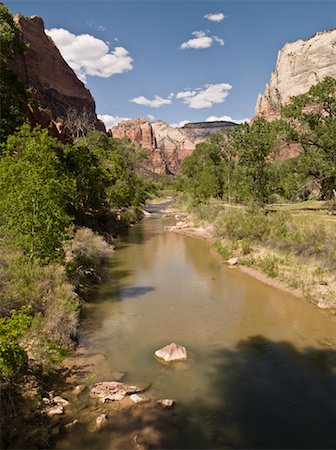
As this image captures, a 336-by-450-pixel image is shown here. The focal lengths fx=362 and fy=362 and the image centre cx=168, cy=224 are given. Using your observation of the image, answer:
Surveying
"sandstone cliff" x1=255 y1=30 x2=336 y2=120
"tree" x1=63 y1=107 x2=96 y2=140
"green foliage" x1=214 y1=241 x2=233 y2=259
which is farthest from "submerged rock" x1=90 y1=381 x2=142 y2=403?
"sandstone cliff" x1=255 y1=30 x2=336 y2=120

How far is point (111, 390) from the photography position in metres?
10.1

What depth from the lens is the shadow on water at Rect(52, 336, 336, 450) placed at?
27.6 feet

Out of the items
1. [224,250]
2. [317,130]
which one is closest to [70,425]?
[224,250]

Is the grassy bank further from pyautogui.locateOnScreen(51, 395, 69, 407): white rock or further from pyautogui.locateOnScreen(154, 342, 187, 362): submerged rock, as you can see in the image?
pyautogui.locateOnScreen(51, 395, 69, 407): white rock

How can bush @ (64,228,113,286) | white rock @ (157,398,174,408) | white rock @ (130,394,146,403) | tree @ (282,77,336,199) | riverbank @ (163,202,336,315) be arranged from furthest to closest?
tree @ (282,77,336,199) < bush @ (64,228,113,286) < riverbank @ (163,202,336,315) < white rock @ (130,394,146,403) < white rock @ (157,398,174,408)

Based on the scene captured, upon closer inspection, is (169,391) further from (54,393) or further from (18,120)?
(18,120)

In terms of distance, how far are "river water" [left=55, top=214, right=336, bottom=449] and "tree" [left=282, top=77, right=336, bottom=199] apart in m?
14.9

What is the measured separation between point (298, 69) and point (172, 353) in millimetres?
193143

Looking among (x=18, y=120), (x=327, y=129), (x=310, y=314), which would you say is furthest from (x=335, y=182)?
(x=18, y=120)

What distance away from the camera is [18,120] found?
26.6 metres

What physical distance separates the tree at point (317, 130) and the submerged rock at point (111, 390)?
26.6 metres

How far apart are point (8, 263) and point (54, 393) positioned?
6504 mm

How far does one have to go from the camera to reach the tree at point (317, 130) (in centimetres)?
3116

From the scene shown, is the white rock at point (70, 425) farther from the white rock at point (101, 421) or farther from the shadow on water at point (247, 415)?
the white rock at point (101, 421)
